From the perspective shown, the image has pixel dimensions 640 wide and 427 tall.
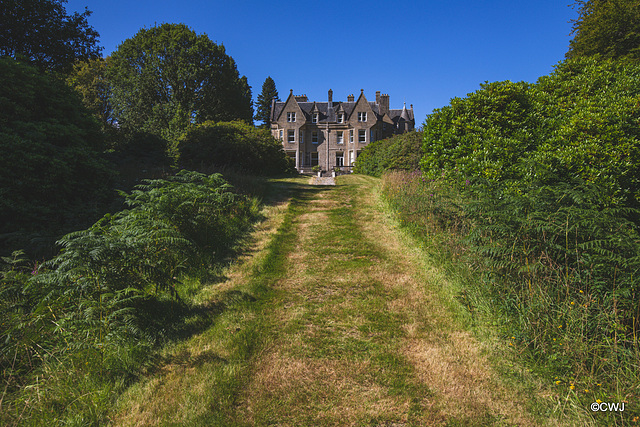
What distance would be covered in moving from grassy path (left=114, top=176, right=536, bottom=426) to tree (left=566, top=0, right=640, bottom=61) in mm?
19657

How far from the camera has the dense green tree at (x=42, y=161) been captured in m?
6.21

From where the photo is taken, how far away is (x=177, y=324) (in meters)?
4.32

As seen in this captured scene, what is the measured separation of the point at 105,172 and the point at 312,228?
539 centimetres

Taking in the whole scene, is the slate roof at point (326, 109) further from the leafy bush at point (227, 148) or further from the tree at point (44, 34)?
the tree at point (44, 34)

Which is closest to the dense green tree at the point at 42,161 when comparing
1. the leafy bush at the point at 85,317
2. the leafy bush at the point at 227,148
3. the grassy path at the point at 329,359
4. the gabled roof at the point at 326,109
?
the leafy bush at the point at 85,317

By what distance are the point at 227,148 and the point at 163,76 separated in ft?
68.5

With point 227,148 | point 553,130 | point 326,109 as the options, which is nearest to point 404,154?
point 553,130

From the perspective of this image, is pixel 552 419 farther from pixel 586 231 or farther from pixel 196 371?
pixel 196 371

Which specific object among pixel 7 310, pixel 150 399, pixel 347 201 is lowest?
pixel 150 399

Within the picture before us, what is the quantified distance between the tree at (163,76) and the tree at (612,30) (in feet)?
95.7

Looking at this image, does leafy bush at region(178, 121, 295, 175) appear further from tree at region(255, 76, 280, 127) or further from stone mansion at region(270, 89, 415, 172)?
tree at region(255, 76, 280, 127)

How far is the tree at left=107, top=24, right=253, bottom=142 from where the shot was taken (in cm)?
3066

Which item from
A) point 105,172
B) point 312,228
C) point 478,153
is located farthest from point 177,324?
point 478,153

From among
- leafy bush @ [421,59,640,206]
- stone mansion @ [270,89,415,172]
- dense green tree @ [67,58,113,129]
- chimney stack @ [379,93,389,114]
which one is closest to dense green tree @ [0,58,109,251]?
leafy bush @ [421,59,640,206]
